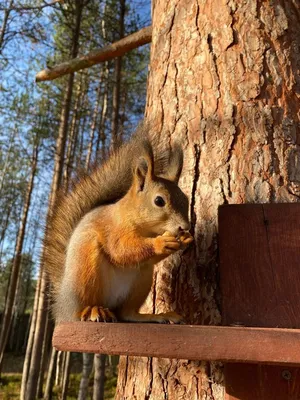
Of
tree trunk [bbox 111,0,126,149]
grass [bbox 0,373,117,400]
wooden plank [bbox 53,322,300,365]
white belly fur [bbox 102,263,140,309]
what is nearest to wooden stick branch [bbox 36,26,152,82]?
white belly fur [bbox 102,263,140,309]

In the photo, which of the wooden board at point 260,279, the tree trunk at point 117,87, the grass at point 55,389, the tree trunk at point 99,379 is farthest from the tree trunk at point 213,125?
the grass at point 55,389

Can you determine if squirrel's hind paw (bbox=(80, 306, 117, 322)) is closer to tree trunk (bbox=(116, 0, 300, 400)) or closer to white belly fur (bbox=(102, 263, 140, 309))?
white belly fur (bbox=(102, 263, 140, 309))

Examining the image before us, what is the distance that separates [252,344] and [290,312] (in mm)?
309

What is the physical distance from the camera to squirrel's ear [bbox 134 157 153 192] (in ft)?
3.74

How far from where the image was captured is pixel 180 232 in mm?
1054

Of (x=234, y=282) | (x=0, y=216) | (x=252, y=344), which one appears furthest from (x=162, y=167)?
(x=0, y=216)

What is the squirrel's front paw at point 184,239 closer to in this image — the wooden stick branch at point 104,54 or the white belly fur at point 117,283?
the white belly fur at point 117,283

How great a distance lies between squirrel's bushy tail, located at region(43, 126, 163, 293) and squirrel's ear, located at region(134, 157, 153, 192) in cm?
6

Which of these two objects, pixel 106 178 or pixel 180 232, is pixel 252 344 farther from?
pixel 106 178

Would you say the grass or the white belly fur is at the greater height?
the white belly fur

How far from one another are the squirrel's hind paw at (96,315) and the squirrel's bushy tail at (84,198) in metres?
0.22

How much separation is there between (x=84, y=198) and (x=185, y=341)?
60 cm

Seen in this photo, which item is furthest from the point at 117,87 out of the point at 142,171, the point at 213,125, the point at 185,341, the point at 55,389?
the point at 55,389

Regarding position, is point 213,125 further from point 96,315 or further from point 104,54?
point 104,54
